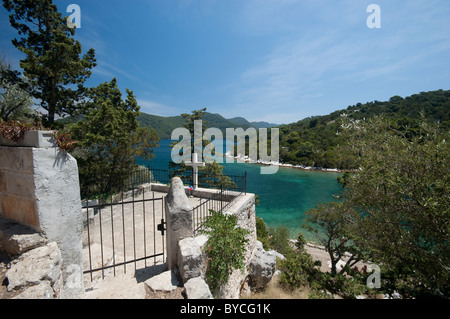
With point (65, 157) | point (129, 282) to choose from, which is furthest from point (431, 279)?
point (65, 157)

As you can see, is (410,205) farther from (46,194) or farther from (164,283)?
(46,194)

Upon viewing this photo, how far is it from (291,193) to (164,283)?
35.6m

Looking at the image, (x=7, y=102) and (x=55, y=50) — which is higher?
(x=55, y=50)

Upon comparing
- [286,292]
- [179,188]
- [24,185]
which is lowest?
[286,292]

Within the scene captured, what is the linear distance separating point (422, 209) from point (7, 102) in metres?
17.1

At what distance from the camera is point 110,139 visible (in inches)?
399

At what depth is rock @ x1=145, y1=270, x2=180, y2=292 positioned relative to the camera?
126 inches

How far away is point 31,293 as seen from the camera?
6.68 feet

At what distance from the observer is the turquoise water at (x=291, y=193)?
2517 centimetres

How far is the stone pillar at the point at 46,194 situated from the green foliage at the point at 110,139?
21.3 ft

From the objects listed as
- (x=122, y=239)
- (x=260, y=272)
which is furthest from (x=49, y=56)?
(x=260, y=272)

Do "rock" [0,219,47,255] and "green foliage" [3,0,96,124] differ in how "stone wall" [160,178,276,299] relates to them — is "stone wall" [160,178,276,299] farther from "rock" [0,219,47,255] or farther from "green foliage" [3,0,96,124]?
"green foliage" [3,0,96,124]

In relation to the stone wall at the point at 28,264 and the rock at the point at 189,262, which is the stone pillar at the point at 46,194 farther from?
the rock at the point at 189,262
